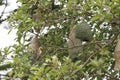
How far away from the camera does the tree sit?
3148 mm

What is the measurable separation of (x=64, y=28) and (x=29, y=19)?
697 millimetres

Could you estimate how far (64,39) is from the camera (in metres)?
4.45

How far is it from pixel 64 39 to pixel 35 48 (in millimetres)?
586

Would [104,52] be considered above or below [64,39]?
above

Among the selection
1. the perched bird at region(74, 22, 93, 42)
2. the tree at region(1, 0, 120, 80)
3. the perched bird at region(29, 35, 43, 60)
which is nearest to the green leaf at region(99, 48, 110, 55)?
the tree at region(1, 0, 120, 80)

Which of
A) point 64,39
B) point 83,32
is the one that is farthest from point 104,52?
point 64,39

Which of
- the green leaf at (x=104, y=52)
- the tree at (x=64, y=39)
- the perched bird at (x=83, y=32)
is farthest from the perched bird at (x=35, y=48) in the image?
the green leaf at (x=104, y=52)

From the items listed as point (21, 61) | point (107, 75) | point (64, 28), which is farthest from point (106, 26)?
point (21, 61)

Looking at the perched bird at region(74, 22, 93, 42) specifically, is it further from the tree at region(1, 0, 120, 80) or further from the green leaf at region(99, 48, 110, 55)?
the green leaf at region(99, 48, 110, 55)

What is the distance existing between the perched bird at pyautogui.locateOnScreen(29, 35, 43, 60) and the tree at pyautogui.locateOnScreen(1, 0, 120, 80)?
49 millimetres

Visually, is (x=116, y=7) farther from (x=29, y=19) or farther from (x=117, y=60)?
(x=29, y=19)

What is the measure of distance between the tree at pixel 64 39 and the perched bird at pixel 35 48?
49 millimetres

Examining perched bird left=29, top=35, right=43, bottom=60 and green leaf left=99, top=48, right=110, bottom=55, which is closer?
green leaf left=99, top=48, right=110, bottom=55

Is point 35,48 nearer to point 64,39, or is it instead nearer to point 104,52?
point 64,39
